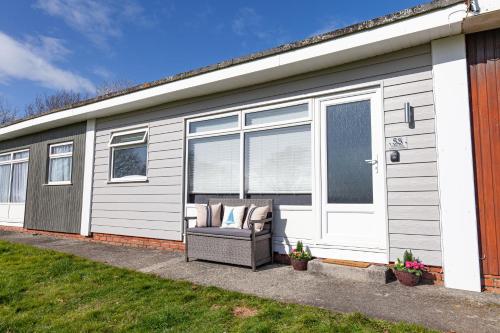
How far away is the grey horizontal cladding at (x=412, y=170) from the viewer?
3541 millimetres

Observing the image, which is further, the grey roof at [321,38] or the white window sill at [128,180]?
the white window sill at [128,180]

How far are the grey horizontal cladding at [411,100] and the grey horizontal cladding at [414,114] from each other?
0.04 metres

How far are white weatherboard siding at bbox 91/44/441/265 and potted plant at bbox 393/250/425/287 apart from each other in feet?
0.40

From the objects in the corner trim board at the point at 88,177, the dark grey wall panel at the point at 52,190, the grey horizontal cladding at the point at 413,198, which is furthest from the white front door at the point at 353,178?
the dark grey wall panel at the point at 52,190

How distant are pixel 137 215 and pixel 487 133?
562cm

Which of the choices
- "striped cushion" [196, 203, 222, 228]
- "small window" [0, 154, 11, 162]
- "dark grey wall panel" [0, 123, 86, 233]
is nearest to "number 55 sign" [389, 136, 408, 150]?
"striped cushion" [196, 203, 222, 228]

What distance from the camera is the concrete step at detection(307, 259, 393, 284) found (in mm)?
3438

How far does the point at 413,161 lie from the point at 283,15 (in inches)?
308

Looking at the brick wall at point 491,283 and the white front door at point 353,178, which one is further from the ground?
the white front door at point 353,178

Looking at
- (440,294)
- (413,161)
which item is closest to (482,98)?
(413,161)

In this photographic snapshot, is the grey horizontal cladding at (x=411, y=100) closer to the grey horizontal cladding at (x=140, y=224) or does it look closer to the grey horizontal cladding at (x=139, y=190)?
the grey horizontal cladding at (x=139, y=190)

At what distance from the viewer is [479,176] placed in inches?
129

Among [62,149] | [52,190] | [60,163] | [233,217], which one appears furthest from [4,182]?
[233,217]

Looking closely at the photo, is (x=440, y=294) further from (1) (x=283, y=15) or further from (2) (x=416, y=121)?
(1) (x=283, y=15)
